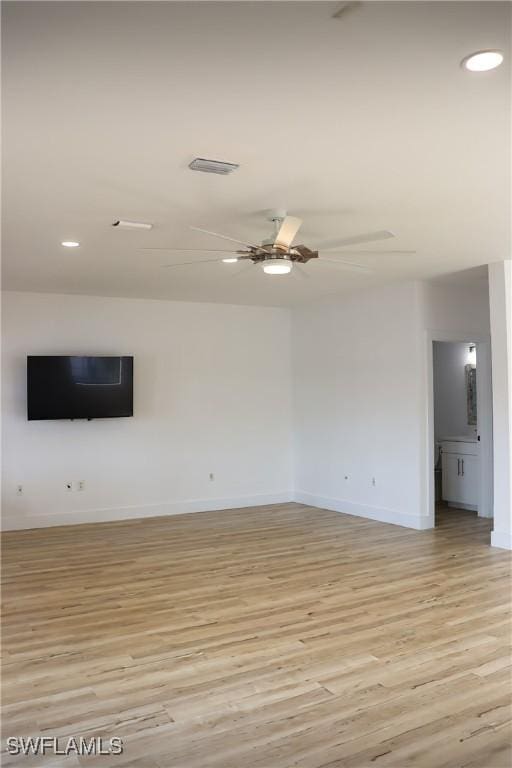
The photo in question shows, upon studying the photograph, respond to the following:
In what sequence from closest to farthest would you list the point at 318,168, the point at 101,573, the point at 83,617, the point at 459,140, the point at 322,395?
the point at 459,140
the point at 318,168
the point at 83,617
the point at 101,573
the point at 322,395

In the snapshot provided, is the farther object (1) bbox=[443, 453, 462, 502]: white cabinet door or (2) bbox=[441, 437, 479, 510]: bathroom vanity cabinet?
(1) bbox=[443, 453, 462, 502]: white cabinet door

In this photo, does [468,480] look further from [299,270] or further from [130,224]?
[130,224]

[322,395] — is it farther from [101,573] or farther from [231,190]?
[231,190]

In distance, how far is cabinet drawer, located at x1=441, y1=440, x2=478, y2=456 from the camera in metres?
7.89

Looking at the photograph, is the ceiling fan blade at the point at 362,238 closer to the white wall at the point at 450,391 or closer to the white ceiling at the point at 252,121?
the white ceiling at the point at 252,121

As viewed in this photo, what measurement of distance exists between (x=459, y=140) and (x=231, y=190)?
1.35 metres

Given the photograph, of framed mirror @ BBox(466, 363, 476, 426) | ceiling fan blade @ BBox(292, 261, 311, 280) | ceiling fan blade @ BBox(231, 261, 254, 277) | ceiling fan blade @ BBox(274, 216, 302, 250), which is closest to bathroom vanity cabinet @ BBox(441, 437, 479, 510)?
framed mirror @ BBox(466, 363, 476, 426)

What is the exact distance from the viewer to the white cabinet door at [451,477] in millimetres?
8141

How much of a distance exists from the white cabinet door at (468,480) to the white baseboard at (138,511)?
2382 millimetres

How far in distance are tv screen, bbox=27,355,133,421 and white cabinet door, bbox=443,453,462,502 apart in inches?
165

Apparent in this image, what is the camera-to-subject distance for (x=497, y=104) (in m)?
2.76

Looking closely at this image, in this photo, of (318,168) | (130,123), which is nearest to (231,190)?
(318,168)

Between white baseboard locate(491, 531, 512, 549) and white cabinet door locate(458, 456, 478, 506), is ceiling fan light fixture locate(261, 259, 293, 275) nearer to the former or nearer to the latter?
white baseboard locate(491, 531, 512, 549)

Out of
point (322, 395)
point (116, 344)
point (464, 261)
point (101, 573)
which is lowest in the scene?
point (101, 573)
